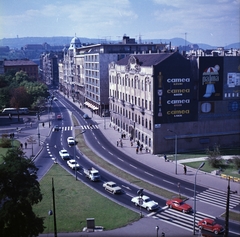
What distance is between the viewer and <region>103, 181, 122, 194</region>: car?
25.9 m

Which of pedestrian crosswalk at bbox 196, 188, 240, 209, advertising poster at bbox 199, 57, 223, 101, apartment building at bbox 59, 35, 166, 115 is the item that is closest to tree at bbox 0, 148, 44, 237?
pedestrian crosswalk at bbox 196, 188, 240, 209

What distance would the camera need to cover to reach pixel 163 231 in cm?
2000

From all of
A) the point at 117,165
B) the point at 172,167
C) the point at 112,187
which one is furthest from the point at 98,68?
the point at 112,187

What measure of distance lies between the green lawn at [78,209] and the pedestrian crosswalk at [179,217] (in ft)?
5.37

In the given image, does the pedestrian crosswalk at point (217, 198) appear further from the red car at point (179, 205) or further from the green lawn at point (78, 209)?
the green lawn at point (78, 209)

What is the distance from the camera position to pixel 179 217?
72.4ft

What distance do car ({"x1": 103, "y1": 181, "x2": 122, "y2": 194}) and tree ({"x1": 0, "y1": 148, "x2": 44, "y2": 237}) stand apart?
29.0ft

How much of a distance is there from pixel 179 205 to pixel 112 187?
5505mm

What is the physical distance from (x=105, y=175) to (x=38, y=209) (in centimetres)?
856

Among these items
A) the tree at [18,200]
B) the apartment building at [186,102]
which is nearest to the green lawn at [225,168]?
the apartment building at [186,102]

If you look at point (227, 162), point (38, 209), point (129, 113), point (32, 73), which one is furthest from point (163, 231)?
point (32, 73)

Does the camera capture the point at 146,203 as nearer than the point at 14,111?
Yes

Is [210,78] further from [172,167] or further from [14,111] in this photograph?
[14,111]

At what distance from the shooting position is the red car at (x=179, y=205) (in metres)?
22.7
